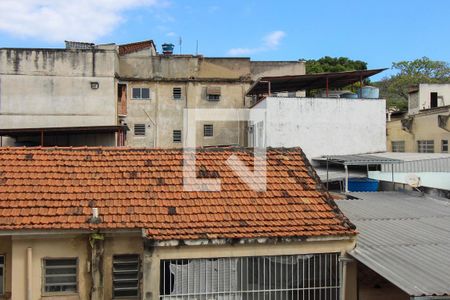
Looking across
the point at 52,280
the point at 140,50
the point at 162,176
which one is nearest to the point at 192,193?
the point at 162,176

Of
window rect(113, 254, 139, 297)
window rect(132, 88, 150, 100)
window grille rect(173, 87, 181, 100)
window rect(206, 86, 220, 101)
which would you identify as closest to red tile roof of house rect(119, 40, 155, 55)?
window rect(132, 88, 150, 100)

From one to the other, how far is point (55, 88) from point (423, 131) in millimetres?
23594

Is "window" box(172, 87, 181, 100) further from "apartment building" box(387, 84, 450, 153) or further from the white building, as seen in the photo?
"apartment building" box(387, 84, 450, 153)

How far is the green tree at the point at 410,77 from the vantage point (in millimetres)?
43156

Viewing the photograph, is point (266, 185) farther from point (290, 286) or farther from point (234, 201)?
point (290, 286)

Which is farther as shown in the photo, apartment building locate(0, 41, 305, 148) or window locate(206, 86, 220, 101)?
window locate(206, 86, 220, 101)

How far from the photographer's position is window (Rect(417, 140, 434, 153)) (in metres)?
27.0

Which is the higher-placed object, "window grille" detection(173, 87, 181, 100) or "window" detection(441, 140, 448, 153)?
"window grille" detection(173, 87, 181, 100)

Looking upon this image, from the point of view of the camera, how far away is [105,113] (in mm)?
27031

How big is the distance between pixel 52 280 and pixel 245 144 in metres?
22.4

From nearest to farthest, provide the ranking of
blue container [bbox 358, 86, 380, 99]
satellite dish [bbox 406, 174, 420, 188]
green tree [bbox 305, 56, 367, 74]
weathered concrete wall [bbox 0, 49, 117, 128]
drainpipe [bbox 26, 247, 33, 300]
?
drainpipe [bbox 26, 247, 33, 300], satellite dish [bbox 406, 174, 420, 188], blue container [bbox 358, 86, 380, 99], weathered concrete wall [bbox 0, 49, 117, 128], green tree [bbox 305, 56, 367, 74]

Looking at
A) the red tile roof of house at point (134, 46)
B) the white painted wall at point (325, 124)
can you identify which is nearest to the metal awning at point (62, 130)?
the white painted wall at point (325, 124)

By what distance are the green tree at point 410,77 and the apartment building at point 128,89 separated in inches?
746

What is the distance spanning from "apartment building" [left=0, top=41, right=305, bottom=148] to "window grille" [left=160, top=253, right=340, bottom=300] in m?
15.8
